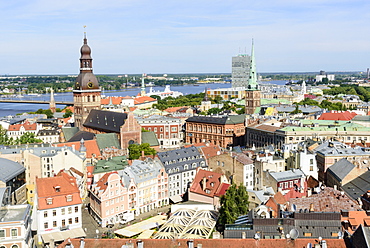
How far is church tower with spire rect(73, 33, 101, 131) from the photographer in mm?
105062

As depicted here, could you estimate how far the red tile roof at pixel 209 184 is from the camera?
5655cm

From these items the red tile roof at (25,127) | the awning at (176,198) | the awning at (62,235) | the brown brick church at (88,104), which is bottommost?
the awning at (176,198)

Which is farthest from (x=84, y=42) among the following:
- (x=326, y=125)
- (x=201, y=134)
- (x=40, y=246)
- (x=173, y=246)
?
(x=173, y=246)

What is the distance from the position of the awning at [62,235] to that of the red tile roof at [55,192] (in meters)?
2.99

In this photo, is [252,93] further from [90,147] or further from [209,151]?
[209,151]

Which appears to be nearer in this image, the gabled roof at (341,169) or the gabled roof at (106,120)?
the gabled roof at (341,169)

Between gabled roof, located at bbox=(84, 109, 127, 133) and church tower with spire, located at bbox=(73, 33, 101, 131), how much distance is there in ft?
8.73

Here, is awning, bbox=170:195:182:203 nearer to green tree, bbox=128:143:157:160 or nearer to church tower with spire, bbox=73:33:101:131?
green tree, bbox=128:143:157:160

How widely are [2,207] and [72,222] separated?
1152 cm

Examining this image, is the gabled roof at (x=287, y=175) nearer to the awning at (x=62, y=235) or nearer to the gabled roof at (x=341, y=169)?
the gabled roof at (x=341, y=169)

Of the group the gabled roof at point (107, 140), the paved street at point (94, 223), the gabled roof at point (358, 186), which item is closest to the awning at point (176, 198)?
the paved street at point (94, 223)

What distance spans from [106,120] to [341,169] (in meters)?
55.4

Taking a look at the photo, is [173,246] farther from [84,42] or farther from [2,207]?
[84,42]

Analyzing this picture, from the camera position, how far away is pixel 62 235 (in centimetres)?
4878
